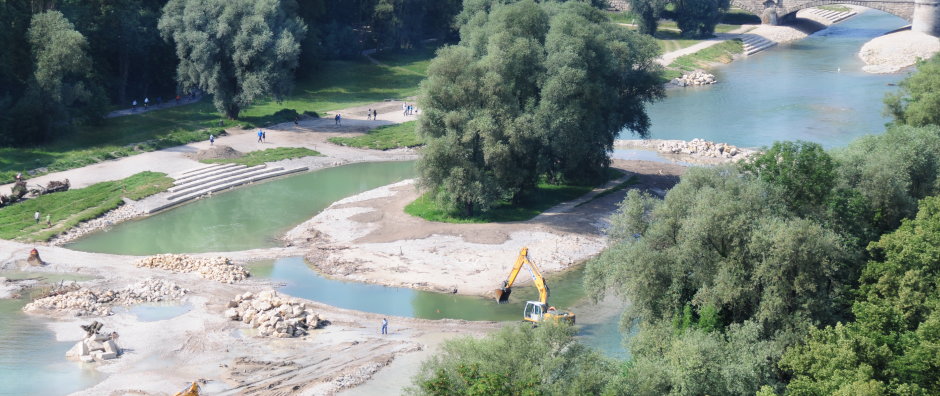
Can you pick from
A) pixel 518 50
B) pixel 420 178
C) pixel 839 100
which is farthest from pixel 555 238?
pixel 839 100

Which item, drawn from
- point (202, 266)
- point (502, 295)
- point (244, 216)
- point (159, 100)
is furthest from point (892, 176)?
point (159, 100)

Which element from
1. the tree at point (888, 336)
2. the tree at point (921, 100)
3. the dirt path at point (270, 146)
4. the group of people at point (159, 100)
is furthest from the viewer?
the group of people at point (159, 100)

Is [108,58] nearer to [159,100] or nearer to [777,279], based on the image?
[159,100]

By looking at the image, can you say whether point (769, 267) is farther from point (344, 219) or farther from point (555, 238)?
point (344, 219)

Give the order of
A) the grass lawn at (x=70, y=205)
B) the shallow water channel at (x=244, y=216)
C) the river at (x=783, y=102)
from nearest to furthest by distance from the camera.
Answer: the grass lawn at (x=70, y=205) → the shallow water channel at (x=244, y=216) → the river at (x=783, y=102)

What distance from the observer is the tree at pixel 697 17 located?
164 m

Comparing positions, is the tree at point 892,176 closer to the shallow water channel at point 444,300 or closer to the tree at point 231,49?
the shallow water channel at point 444,300

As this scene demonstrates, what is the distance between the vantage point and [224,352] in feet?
172

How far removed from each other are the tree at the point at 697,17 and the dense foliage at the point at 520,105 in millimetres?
82583

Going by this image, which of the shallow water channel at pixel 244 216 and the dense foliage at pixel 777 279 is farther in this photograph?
the shallow water channel at pixel 244 216

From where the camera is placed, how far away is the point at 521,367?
126 feet

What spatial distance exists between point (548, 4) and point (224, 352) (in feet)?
162

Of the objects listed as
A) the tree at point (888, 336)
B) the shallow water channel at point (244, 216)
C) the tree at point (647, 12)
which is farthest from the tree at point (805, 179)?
the tree at point (647, 12)

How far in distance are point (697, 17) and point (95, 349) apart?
5240 inches
